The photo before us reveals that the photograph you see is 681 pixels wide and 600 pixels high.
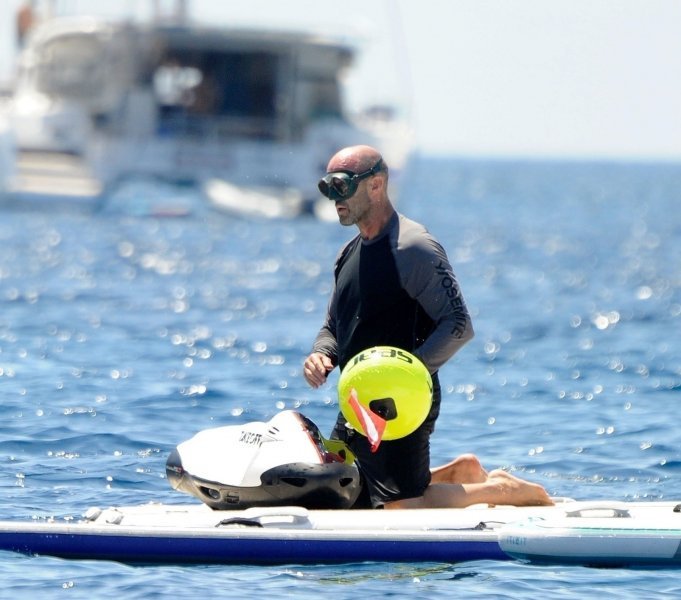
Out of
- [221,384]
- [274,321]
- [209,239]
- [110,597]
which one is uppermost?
[209,239]

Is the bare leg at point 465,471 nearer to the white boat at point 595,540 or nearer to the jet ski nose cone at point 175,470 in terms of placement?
the white boat at point 595,540

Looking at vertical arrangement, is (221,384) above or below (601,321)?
below

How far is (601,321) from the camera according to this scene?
794 inches

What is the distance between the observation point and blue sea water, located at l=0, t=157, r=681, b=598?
7113 millimetres

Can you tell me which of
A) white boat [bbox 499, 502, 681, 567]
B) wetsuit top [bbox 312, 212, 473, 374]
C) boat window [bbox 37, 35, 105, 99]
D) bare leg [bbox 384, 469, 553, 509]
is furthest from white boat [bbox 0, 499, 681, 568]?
boat window [bbox 37, 35, 105, 99]

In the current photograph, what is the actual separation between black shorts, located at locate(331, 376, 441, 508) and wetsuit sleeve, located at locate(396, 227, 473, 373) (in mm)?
251

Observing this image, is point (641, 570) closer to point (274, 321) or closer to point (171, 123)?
point (274, 321)

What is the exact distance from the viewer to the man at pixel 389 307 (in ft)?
23.7

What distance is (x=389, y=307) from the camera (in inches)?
290

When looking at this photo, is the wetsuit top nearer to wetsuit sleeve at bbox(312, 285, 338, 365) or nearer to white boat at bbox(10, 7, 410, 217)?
wetsuit sleeve at bbox(312, 285, 338, 365)

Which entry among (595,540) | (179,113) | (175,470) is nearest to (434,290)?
(595,540)

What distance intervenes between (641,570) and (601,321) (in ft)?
42.7

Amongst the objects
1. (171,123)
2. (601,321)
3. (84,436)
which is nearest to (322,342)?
(84,436)

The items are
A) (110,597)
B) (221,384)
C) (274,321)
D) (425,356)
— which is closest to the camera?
(110,597)
